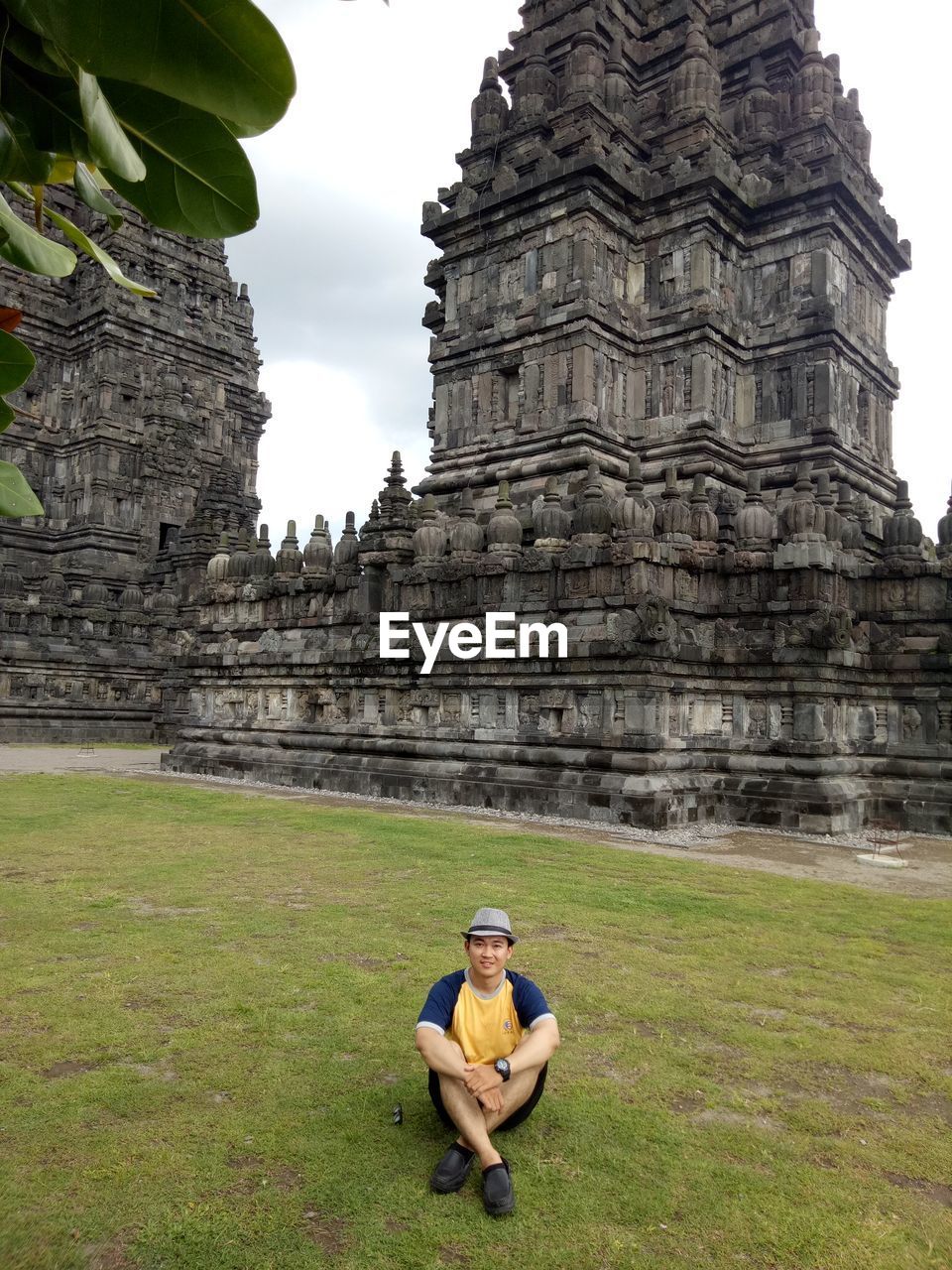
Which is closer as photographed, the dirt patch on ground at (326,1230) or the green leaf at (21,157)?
the green leaf at (21,157)

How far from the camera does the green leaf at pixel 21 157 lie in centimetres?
110

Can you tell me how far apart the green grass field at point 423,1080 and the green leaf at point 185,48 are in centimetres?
344

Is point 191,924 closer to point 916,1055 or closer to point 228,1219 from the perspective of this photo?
point 228,1219

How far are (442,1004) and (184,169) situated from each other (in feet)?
12.4

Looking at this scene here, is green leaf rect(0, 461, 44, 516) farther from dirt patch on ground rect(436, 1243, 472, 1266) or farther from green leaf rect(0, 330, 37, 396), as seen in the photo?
dirt patch on ground rect(436, 1243, 472, 1266)

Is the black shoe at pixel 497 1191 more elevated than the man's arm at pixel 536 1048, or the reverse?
the man's arm at pixel 536 1048

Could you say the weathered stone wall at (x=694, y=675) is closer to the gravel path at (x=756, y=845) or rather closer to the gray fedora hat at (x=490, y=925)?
the gravel path at (x=756, y=845)

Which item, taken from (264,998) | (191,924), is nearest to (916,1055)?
(264,998)

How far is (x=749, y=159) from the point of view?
23.1m

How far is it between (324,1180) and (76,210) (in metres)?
43.2

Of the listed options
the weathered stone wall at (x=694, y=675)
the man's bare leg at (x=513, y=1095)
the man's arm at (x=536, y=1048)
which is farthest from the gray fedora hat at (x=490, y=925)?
the weathered stone wall at (x=694, y=675)

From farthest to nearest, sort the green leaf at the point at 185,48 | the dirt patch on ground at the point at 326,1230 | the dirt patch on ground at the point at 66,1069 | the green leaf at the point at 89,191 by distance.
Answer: the dirt patch on ground at the point at 66,1069, the dirt patch on ground at the point at 326,1230, the green leaf at the point at 89,191, the green leaf at the point at 185,48

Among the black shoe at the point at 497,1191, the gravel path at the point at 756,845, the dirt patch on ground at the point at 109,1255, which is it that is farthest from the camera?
the gravel path at the point at 756,845

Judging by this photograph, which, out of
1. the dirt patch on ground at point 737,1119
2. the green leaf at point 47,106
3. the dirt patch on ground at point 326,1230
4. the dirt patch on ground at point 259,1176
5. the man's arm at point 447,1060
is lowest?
the dirt patch on ground at point 737,1119
